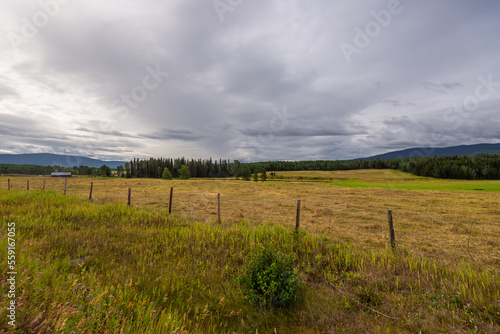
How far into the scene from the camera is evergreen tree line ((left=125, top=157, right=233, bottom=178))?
137500 millimetres

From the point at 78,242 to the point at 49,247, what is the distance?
109 cm

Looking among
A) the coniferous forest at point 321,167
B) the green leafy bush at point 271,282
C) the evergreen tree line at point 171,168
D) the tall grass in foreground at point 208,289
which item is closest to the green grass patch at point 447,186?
the coniferous forest at point 321,167

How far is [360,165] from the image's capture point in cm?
16750

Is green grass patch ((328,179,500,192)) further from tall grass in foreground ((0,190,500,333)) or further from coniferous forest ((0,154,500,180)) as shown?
tall grass in foreground ((0,190,500,333))

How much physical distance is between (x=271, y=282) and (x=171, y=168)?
478 ft

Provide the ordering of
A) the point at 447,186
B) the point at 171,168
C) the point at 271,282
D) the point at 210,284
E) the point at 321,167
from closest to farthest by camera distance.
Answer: the point at 271,282 → the point at 210,284 → the point at 447,186 → the point at 171,168 → the point at 321,167

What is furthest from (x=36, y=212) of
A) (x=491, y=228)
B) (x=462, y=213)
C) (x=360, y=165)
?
(x=360, y=165)

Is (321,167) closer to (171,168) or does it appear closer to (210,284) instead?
(171,168)

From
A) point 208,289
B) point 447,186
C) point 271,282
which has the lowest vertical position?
point 447,186

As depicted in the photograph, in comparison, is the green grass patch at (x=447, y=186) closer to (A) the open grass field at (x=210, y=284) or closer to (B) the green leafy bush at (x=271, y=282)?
(A) the open grass field at (x=210, y=284)

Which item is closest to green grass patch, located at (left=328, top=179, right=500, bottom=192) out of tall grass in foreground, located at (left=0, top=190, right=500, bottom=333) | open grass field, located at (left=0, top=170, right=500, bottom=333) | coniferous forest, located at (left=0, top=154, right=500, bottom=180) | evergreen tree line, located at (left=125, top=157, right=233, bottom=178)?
coniferous forest, located at (left=0, top=154, right=500, bottom=180)

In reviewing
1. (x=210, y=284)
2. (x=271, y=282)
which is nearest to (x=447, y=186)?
(x=271, y=282)

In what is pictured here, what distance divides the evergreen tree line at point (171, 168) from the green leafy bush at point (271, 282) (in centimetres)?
13350

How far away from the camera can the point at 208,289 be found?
541 centimetres
